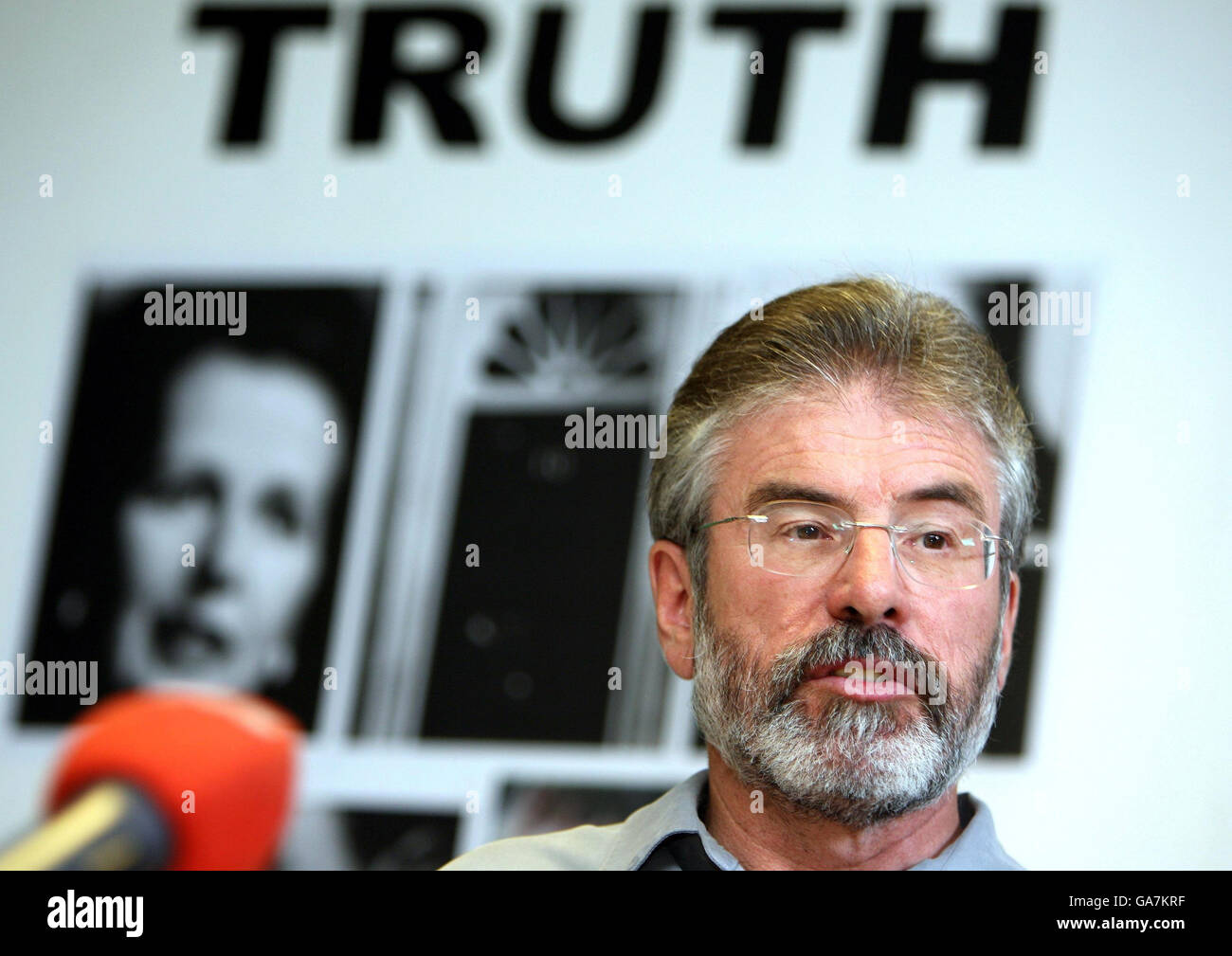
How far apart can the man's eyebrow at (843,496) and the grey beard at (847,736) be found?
0.43ft

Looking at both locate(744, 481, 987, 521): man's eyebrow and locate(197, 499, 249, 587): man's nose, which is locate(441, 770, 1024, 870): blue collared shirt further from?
locate(197, 499, 249, 587): man's nose

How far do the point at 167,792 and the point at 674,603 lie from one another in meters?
0.72

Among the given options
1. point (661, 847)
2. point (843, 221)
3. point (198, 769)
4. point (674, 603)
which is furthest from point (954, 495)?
point (843, 221)

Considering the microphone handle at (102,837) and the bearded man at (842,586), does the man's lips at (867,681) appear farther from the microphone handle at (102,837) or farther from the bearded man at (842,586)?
the microphone handle at (102,837)

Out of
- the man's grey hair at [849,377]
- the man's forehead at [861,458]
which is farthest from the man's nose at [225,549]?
the man's forehead at [861,458]

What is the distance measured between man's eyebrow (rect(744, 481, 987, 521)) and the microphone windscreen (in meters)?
0.55

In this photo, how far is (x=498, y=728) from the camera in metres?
2.66

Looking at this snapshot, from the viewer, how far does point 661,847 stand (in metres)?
1.56

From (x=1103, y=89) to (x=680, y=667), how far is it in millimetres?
1578

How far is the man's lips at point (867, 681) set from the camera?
144 cm

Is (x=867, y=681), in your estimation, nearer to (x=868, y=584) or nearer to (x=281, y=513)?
(x=868, y=584)

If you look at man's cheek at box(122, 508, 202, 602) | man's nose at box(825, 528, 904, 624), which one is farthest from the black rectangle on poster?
man's nose at box(825, 528, 904, 624)
